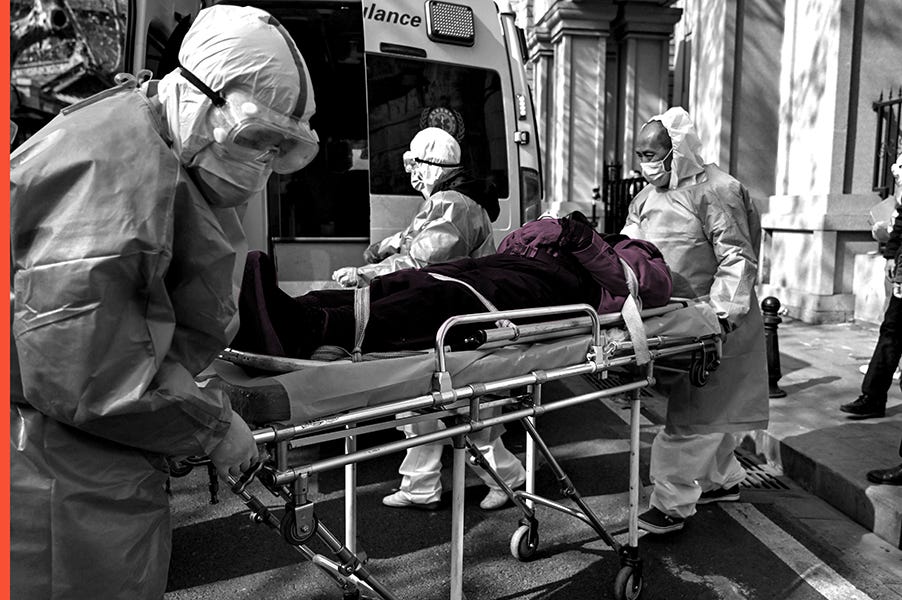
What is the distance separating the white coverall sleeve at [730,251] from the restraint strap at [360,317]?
1810 millimetres

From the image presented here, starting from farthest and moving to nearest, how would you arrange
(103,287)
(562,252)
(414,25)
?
(414,25) → (562,252) → (103,287)

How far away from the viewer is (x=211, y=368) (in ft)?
7.59

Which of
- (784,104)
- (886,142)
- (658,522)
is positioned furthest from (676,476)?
(784,104)

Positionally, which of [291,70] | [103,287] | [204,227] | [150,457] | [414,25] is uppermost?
[414,25]

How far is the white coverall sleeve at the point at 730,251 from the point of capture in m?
3.72

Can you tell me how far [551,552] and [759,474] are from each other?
1.79 m

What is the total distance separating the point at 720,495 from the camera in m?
4.21

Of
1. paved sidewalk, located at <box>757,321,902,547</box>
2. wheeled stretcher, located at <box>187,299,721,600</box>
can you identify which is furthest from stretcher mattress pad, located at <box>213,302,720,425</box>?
paved sidewalk, located at <box>757,321,902,547</box>

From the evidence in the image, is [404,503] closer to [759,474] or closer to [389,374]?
[389,374]

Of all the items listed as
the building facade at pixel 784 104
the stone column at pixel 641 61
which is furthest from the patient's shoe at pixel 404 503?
the stone column at pixel 641 61

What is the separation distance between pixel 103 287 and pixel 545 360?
1.62 m

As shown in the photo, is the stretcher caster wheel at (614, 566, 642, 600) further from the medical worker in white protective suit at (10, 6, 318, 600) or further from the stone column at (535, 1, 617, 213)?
the stone column at (535, 1, 617, 213)

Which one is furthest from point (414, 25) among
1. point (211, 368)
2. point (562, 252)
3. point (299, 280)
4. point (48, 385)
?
point (48, 385)

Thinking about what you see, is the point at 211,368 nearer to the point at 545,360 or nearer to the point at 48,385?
the point at 48,385
